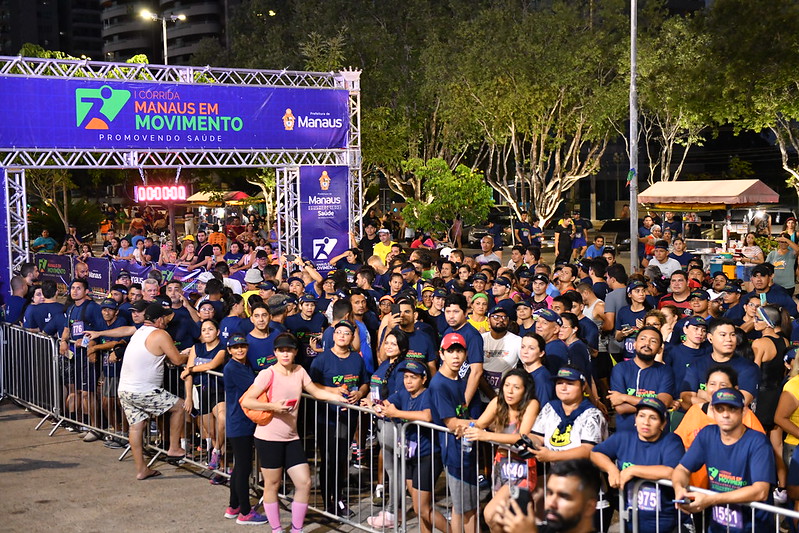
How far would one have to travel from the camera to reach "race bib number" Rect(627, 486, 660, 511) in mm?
5535

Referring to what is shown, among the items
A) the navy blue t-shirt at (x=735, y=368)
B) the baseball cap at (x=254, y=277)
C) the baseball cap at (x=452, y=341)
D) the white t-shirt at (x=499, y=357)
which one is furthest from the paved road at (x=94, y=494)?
the baseball cap at (x=254, y=277)

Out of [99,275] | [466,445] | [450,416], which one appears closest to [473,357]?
[450,416]

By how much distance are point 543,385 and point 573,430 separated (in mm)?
838

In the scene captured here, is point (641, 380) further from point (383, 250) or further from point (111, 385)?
point (383, 250)

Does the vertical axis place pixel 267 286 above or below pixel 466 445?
above

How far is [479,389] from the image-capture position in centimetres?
808

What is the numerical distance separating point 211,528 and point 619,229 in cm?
3116

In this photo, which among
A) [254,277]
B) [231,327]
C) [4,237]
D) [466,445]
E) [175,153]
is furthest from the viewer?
[175,153]

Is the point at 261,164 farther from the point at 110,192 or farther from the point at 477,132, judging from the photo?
the point at 110,192

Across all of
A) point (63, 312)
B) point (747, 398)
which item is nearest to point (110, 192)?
point (63, 312)

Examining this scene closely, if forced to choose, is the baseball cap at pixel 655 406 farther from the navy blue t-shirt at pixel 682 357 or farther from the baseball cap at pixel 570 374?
the navy blue t-shirt at pixel 682 357

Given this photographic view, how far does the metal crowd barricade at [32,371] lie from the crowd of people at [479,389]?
0.23 meters

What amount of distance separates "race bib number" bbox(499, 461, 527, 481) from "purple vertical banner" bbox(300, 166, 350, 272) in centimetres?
1350

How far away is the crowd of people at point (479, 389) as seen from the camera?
553 centimetres
